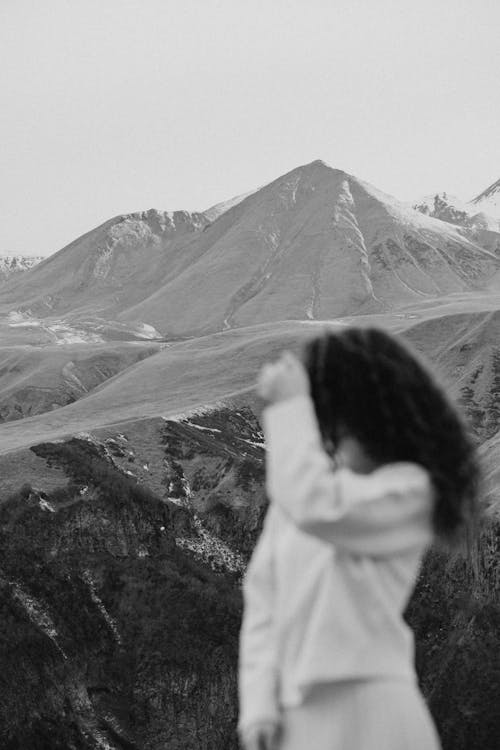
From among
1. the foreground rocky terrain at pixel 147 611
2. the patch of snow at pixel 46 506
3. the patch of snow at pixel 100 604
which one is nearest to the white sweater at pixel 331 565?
the foreground rocky terrain at pixel 147 611

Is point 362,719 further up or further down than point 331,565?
further down

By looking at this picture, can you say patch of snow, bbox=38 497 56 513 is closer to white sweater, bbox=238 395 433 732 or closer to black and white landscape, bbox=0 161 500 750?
black and white landscape, bbox=0 161 500 750

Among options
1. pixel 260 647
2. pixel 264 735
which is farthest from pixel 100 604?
pixel 264 735

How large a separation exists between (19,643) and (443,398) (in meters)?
55.3

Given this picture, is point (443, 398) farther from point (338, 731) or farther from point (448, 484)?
point (338, 731)

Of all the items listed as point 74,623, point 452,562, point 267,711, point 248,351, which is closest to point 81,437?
point 74,623

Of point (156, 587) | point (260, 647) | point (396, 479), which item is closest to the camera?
point (396, 479)

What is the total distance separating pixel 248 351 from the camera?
11894 cm

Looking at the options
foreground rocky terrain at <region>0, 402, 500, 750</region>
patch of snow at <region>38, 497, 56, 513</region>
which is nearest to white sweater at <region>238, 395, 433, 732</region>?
foreground rocky terrain at <region>0, 402, 500, 750</region>

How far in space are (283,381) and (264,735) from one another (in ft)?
6.18

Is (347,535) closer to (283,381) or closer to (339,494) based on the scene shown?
(339,494)

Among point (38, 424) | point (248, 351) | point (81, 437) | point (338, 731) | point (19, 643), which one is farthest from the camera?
point (248, 351)

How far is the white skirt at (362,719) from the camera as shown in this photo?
5.02 metres

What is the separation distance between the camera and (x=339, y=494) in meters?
5.09
